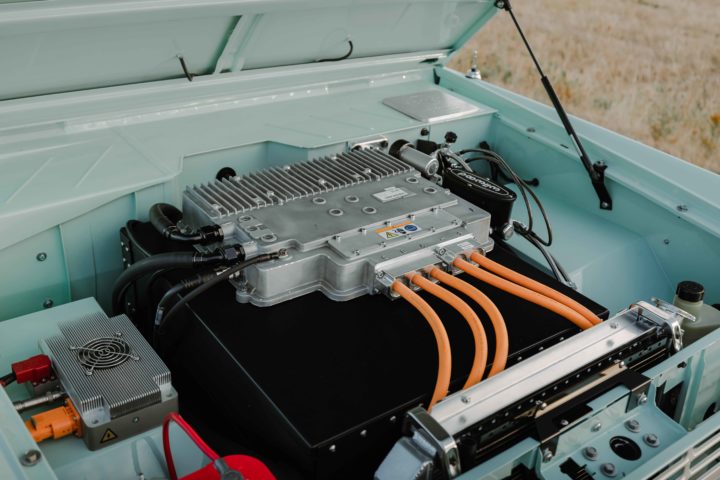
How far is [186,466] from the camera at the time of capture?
52.4 inches

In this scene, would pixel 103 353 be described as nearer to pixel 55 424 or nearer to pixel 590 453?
pixel 55 424

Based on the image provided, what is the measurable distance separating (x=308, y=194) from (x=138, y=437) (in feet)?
→ 2.57

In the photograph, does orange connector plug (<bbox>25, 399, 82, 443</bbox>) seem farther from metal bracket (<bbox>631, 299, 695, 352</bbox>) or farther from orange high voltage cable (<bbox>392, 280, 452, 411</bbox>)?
metal bracket (<bbox>631, 299, 695, 352</bbox>)

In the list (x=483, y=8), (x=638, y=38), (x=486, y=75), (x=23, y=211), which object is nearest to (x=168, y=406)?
(x=23, y=211)

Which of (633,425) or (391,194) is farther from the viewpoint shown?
(391,194)

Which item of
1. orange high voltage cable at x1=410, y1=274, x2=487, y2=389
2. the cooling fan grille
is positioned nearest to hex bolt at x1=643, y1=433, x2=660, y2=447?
orange high voltage cable at x1=410, y1=274, x2=487, y2=389

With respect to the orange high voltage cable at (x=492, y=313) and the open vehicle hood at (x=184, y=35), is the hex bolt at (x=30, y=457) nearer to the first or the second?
the orange high voltage cable at (x=492, y=313)

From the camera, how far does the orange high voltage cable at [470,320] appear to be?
4.53 feet

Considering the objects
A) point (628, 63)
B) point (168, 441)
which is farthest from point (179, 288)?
point (628, 63)

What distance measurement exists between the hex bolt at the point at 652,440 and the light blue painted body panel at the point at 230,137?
0.05 meters

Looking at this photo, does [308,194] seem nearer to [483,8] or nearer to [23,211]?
[23,211]

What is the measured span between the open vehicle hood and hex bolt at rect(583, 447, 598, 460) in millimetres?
1458

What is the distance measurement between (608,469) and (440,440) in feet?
1.39

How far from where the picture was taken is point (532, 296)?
1.56 m
